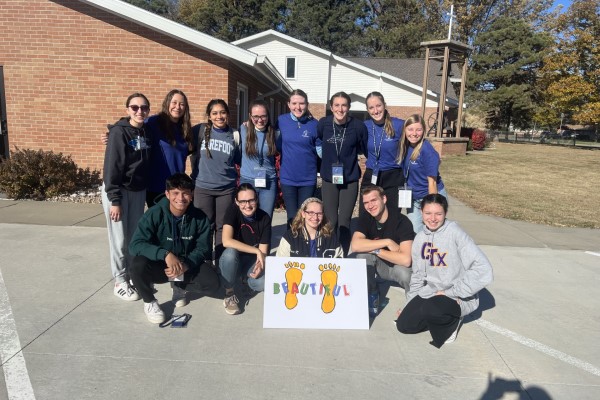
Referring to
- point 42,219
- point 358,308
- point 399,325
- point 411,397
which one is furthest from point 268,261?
point 42,219

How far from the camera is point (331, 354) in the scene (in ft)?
10.1

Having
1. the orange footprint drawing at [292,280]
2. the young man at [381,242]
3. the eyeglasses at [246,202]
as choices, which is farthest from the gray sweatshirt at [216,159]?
the young man at [381,242]

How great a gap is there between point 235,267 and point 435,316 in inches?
65.5

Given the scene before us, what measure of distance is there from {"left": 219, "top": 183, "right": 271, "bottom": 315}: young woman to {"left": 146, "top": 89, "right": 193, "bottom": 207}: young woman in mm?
664

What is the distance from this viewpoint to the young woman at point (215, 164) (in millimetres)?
4008

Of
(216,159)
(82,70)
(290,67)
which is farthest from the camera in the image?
(290,67)

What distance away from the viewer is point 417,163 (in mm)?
4113

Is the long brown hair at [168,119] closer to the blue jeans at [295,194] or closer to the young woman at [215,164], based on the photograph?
the young woman at [215,164]

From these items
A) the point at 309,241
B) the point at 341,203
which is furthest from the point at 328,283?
the point at 341,203

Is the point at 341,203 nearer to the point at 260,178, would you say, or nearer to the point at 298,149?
the point at 298,149

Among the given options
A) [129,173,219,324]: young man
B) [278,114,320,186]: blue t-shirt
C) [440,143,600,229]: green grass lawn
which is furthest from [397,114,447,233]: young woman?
[440,143,600,229]: green grass lawn

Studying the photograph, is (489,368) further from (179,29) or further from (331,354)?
(179,29)

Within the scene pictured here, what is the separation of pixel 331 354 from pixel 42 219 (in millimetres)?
5160

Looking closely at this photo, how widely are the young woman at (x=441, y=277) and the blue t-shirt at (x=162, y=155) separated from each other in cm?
221
